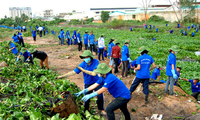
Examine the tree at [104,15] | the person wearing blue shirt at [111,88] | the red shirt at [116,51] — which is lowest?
the person wearing blue shirt at [111,88]

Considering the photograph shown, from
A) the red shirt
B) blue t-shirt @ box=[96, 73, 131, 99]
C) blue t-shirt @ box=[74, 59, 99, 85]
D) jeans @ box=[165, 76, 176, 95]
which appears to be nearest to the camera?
blue t-shirt @ box=[96, 73, 131, 99]

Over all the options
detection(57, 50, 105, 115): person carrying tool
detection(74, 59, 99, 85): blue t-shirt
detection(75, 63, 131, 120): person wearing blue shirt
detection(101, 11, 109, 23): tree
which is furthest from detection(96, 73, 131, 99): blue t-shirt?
detection(101, 11, 109, 23): tree

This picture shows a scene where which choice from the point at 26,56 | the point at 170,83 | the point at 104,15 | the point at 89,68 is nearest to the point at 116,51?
the point at 170,83

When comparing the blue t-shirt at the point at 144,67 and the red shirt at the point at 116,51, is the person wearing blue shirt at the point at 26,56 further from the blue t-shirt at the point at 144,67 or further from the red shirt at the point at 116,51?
the blue t-shirt at the point at 144,67

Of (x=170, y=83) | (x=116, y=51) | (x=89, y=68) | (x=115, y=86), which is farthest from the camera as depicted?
(x=116, y=51)

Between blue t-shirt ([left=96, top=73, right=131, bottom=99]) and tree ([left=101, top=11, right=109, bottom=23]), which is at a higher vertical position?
tree ([left=101, top=11, right=109, bottom=23])

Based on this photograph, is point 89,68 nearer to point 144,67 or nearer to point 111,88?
point 111,88

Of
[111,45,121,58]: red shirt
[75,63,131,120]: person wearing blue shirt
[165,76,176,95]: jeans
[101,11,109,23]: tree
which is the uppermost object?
[101,11,109,23]: tree

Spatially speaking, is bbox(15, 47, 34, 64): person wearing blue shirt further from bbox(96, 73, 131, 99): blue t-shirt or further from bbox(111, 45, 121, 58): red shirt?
bbox(96, 73, 131, 99): blue t-shirt

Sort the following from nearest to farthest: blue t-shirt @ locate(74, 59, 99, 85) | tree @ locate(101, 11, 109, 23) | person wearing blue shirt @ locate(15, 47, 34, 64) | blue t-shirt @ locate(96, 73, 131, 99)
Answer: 1. blue t-shirt @ locate(96, 73, 131, 99)
2. blue t-shirt @ locate(74, 59, 99, 85)
3. person wearing blue shirt @ locate(15, 47, 34, 64)
4. tree @ locate(101, 11, 109, 23)

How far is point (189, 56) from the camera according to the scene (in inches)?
525

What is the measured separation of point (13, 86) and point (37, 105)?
1737 mm

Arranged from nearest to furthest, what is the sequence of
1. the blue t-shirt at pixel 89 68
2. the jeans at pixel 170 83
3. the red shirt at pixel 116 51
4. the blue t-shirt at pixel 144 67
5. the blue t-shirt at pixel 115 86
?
the blue t-shirt at pixel 115 86 < the blue t-shirt at pixel 89 68 < the blue t-shirt at pixel 144 67 < the jeans at pixel 170 83 < the red shirt at pixel 116 51

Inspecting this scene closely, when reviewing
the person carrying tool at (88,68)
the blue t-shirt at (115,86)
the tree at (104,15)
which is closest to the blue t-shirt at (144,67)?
the person carrying tool at (88,68)
